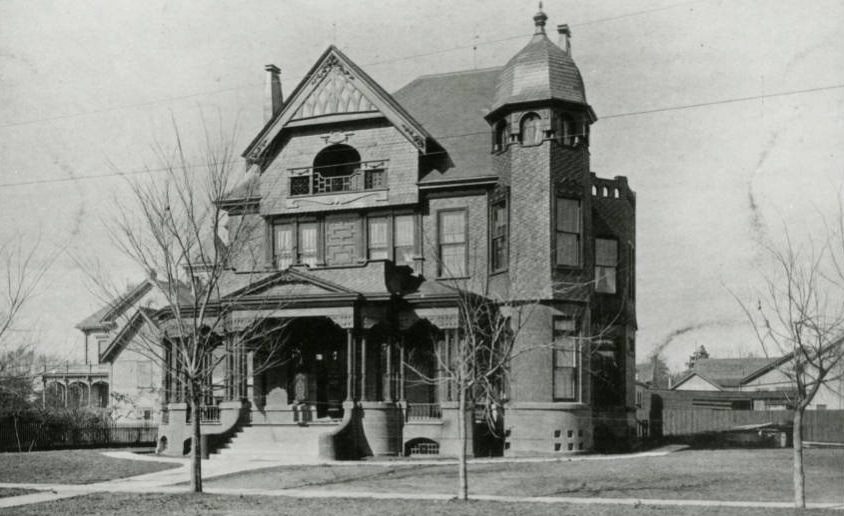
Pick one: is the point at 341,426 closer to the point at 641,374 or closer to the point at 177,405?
the point at 177,405

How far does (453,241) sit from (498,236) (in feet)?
5.57

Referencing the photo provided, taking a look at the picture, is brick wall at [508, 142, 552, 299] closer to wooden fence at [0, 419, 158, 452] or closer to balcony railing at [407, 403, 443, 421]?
balcony railing at [407, 403, 443, 421]

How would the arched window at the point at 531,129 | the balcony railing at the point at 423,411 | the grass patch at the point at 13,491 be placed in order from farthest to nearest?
1. the arched window at the point at 531,129
2. the balcony railing at the point at 423,411
3. the grass patch at the point at 13,491

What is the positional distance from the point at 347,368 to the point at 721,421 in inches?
771

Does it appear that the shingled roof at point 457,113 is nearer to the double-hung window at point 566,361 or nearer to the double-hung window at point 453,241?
the double-hung window at point 453,241

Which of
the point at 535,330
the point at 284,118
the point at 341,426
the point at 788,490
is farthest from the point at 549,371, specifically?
the point at 284,118

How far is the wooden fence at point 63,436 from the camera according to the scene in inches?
1433

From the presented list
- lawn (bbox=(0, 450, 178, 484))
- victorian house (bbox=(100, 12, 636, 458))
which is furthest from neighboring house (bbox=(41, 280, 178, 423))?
lawn (bbox=(0, 450, 178, 484))

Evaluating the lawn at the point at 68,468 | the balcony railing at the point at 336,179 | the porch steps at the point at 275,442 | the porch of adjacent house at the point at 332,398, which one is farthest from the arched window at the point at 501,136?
the lawn at the point at 68,468

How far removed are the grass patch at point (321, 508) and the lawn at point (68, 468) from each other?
5.12m

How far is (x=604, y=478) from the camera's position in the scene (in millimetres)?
21500

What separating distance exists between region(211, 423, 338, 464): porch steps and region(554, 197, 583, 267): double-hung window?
9118mm

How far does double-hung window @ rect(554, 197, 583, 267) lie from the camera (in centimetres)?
3019

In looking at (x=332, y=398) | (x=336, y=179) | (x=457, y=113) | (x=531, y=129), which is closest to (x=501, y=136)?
(x=531, y=129)
